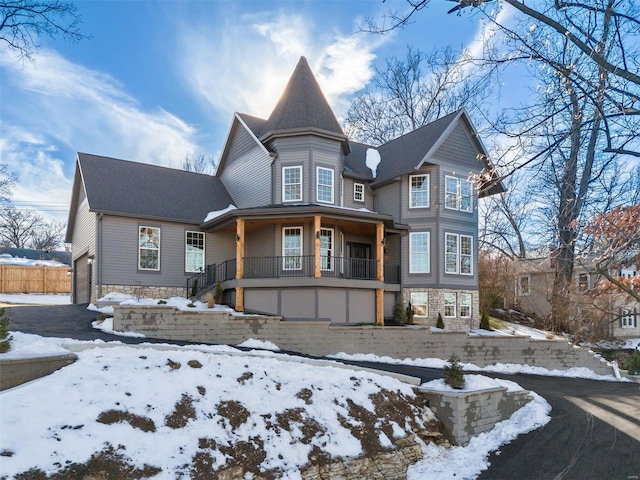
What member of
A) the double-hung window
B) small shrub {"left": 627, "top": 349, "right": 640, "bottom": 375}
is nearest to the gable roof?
the double-hung window

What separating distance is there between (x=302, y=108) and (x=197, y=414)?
14.7 m

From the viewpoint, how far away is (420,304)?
19.7 metres

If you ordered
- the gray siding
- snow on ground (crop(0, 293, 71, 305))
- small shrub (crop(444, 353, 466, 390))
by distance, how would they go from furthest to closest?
snow on ground (crop(0, 293, 71, 305))
the gray siding
small shrub (crop(444, 353, 466, 390))

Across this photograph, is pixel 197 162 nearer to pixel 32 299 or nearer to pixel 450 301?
pixel 32 299

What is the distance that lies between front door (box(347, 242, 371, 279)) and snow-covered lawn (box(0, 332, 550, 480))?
884 cm

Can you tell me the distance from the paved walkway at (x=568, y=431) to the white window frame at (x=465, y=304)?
5.36m

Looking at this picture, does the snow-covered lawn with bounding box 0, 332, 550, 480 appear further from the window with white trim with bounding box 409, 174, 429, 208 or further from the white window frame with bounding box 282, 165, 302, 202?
the window with white trim with bounding box 409, 174, 429, 208

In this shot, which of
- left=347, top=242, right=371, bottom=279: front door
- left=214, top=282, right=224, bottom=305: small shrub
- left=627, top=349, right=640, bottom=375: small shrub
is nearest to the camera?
left=214, top=282, right=224, bottom=305: small shrub

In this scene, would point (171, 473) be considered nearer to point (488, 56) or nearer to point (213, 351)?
point (213, 351)

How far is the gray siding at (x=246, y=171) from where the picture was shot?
18.9 m

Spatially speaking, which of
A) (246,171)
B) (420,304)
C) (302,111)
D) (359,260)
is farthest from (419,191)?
(246,171)

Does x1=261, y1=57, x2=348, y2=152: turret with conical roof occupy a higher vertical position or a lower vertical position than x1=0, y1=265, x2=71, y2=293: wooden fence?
higher

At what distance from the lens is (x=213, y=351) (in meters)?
8.97

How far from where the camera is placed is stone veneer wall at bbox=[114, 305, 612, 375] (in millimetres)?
12812
